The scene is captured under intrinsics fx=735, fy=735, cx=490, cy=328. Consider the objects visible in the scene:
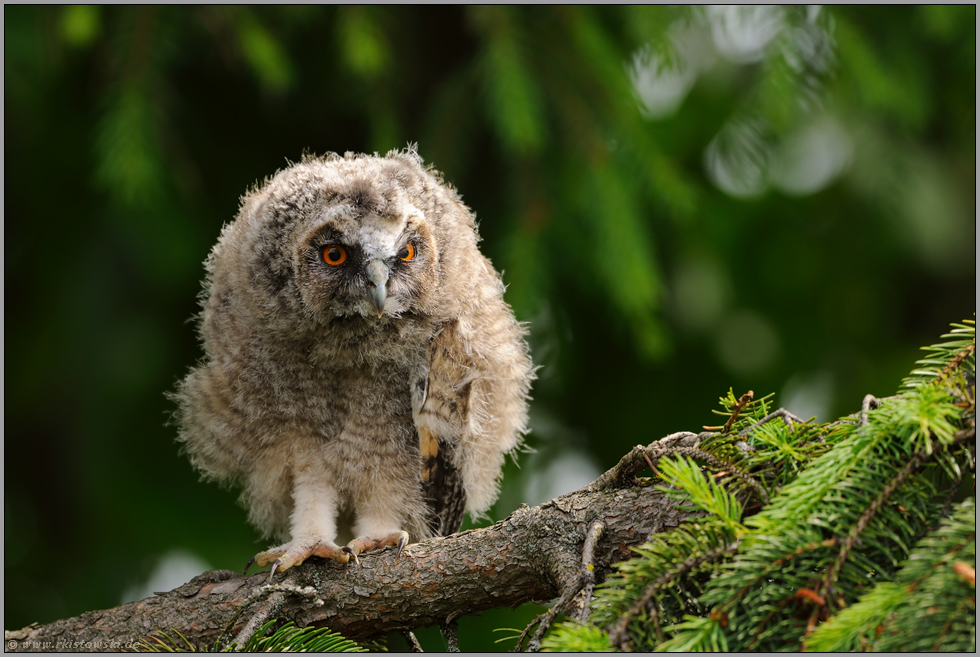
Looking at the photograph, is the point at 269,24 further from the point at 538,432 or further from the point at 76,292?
the point at 538,432

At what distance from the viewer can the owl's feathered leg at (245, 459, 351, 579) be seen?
2.11 meters

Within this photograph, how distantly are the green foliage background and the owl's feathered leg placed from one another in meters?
0.89

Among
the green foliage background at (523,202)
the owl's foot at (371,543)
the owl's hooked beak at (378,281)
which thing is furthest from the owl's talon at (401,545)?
the green foliage background at (523,202)

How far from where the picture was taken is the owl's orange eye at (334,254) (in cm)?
222

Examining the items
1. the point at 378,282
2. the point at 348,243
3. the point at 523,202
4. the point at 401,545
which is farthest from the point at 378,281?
the point at 523,202

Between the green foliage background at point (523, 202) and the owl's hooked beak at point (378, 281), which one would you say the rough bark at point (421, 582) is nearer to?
the owl's hooked beak at point (378, 281)

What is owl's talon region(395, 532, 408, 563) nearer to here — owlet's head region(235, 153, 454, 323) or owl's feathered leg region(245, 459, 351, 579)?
owl's feathered leg region(245, 459, 351, 579)

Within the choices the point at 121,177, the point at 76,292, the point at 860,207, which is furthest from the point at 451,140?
the point at 860,207

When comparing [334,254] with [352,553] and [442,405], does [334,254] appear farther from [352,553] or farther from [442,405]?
[352,553]

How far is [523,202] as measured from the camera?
2.95m

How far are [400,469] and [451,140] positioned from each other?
1387 millimetres

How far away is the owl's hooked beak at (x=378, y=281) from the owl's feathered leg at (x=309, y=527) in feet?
2.19

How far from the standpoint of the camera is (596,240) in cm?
288

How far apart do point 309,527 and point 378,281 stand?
0.82 metres
